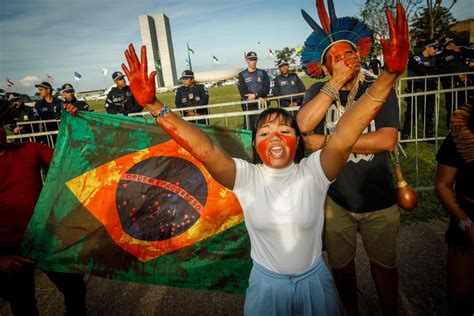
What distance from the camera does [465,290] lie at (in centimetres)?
202

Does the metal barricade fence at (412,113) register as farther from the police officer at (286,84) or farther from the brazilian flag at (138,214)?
the brazilian flag at (138,214)

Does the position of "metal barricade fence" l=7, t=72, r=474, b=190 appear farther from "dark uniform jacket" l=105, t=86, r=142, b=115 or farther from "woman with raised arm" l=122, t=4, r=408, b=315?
"woman with raised arm" l=122, t=4, r=408, b=315

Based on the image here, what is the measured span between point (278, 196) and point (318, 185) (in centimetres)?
24

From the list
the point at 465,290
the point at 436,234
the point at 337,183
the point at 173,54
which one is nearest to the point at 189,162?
the point at 337,183

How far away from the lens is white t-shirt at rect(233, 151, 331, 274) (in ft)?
5.38

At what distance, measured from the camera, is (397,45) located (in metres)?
1.33

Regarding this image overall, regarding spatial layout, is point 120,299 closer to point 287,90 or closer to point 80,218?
point 80,218

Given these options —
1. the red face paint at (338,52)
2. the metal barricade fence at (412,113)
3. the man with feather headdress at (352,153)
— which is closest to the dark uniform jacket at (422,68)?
the metal barricade fence at (412,113)

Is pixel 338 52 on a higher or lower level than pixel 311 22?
lower

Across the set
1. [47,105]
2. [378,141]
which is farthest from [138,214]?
[47,105]

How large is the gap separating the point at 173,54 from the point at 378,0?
112m

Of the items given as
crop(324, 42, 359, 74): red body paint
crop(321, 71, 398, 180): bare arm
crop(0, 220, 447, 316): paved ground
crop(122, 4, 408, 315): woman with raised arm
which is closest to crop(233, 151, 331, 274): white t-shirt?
crop(122, 4, 408, 315): woman with raised arm

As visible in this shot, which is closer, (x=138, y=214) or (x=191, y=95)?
(x=138, y=214)

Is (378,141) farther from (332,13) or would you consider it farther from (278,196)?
(332,13)
